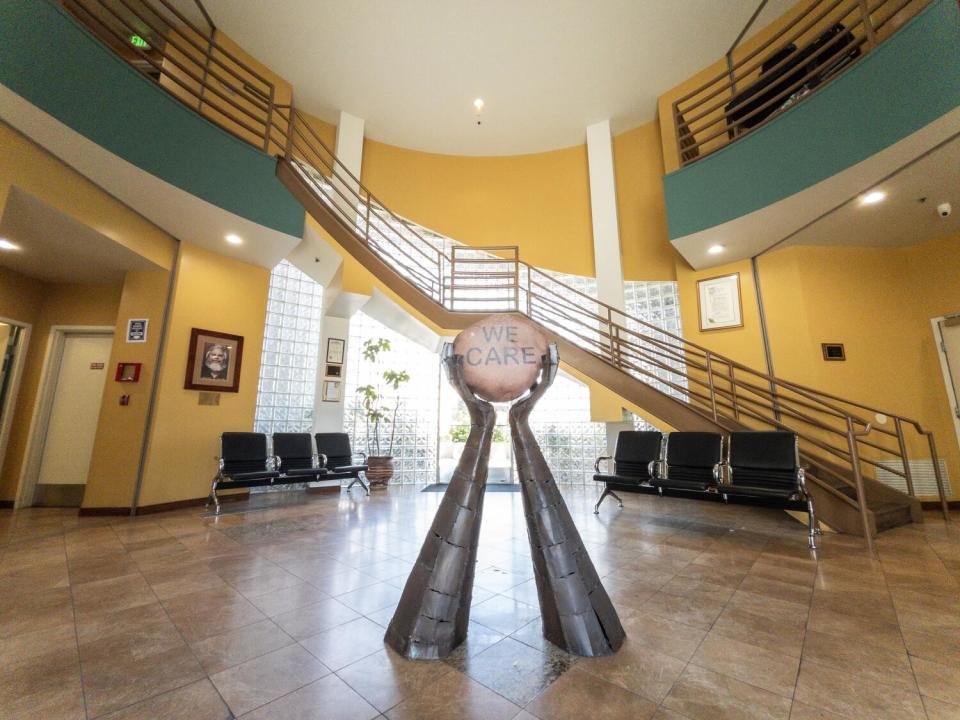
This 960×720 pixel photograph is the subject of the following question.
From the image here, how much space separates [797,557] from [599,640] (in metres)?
2.20

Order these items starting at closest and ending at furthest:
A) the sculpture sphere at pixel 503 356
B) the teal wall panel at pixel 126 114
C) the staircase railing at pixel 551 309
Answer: the sculpture sphere at pixel 503 356 → the teal wall panel at pixel 126 114 → the staircase railing at pixel 551 309

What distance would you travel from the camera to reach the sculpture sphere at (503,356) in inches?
58.8

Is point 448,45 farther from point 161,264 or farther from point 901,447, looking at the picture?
point 901,447

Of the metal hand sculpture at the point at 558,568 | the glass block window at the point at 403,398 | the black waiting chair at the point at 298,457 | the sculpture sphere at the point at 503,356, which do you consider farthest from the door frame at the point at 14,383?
the metal hand sculpture at the point at 558,568

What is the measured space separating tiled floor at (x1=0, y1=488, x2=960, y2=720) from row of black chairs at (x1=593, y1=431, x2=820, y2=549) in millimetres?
416

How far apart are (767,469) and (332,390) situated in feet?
18.1

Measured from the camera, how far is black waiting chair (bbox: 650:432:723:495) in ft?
12.3

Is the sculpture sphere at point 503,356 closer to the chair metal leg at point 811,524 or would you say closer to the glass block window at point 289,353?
the chair metal leg at point 811,524

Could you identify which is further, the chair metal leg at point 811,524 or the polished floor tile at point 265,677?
the chair metal leg at point 811,524

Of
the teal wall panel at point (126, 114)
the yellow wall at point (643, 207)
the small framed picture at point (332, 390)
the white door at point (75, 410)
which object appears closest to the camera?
the teal wall panel at point (126, 114)

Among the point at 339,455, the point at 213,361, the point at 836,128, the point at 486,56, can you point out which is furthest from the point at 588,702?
the point at 486,56

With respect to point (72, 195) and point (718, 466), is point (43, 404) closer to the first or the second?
point (72, 195)

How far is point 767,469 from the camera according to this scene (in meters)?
3.60

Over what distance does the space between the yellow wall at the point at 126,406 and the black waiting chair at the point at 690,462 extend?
558 cm
